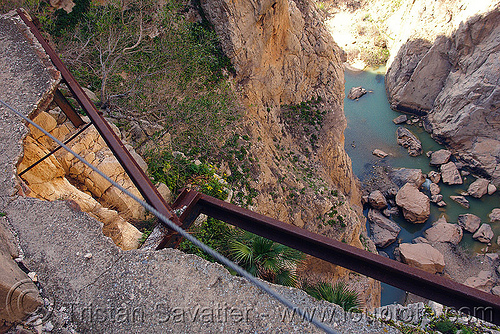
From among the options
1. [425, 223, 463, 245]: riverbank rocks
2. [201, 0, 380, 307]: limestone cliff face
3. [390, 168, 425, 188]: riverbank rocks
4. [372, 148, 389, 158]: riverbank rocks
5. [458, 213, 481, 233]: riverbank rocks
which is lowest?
[458, 213, 481, 233]: riverbank rocks

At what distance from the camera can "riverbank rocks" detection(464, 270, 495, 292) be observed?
19.4 meters

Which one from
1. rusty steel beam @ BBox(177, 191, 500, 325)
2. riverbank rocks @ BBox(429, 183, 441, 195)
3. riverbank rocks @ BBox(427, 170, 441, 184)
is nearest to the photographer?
rusty steel beam @ BBox(177, 191, 500, 325)

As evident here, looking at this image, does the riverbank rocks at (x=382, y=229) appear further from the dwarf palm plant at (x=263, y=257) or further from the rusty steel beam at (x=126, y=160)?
the rusty steel beam at (x=126, y=160)

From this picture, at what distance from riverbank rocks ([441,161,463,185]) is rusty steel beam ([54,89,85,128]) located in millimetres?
28727

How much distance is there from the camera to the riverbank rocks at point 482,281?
19.4 m

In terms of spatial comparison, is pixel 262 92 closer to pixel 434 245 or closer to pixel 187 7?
pixel 187 7

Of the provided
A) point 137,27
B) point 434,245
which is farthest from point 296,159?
point 434,245

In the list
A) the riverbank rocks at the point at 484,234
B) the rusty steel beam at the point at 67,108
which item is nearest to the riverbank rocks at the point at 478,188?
the riverbank rocks at the point at 484,234

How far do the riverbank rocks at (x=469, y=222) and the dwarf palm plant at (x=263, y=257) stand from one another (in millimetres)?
22630

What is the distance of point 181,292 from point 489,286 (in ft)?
75.9

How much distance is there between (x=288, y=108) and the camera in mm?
20359

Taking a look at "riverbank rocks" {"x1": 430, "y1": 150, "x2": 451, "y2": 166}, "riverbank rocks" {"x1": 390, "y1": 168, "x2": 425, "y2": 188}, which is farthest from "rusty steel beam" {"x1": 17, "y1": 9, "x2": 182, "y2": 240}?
"riverbank rocks" {"x1": 430, "y1": 150, "x2": 451, "y2": 166}

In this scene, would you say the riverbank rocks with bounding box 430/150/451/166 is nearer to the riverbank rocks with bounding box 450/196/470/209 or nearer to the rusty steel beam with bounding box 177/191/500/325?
the riverbank rocks with bounding box 450/196/470/209

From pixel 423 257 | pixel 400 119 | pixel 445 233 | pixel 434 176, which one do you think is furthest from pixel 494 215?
pixel 400 119
